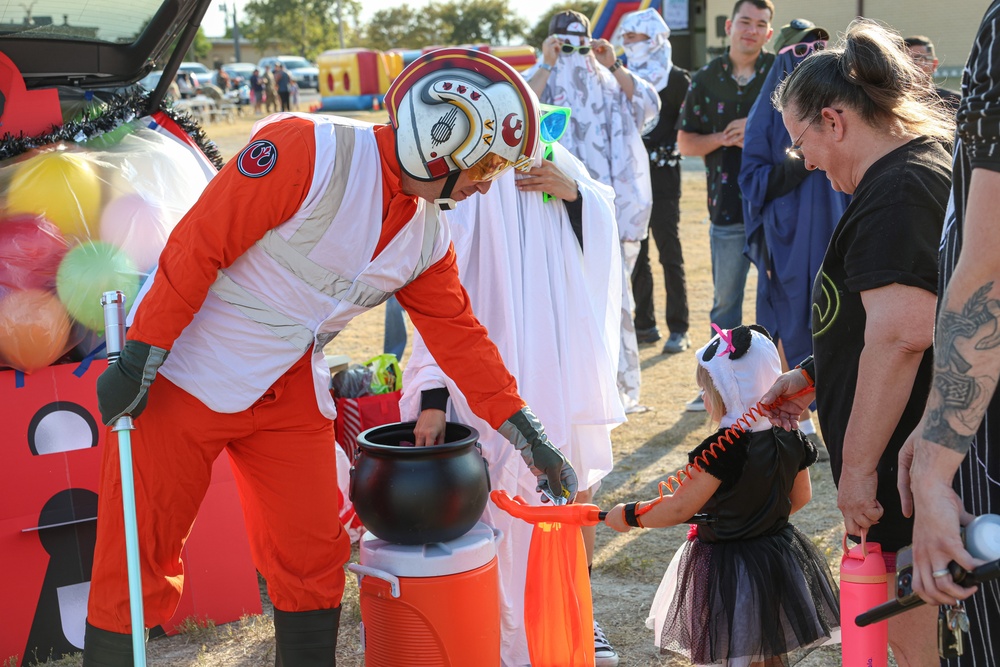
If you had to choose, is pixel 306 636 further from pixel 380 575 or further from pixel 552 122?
pixel 552 122

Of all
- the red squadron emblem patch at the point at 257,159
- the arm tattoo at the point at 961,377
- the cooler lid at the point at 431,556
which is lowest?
the cooler lid at the point at 431,556

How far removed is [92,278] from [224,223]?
1335 millimetres

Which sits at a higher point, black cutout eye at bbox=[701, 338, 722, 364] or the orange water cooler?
black cutout eye at bbox=[701, 338, 722, 364]

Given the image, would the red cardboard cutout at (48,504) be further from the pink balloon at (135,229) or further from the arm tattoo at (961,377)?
the arm tattoo at (961,377)

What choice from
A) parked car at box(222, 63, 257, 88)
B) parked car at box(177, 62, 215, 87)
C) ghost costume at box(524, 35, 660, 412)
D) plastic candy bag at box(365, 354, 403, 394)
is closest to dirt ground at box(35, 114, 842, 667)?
ghost costume at box(524, 35, 660, 412)

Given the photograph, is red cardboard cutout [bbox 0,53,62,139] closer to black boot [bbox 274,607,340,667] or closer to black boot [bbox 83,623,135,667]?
black boot [bbox 83,623,135,667]

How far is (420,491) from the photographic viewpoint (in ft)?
8.91

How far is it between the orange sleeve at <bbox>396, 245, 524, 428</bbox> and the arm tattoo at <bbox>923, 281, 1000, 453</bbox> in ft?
4.57

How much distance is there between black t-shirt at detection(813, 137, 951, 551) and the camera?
2154 mm

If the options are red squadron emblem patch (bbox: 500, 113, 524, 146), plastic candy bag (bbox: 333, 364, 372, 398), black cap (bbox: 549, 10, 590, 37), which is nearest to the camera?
red squadron emblem patch (bbox: 500, 113, 524, 146)

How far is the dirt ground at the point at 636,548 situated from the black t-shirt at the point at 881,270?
1.32m

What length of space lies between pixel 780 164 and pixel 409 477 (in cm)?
310

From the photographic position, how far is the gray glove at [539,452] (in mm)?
2900

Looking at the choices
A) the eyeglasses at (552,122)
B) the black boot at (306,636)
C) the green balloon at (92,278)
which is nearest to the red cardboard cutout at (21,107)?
the green balloon at (92,278)
